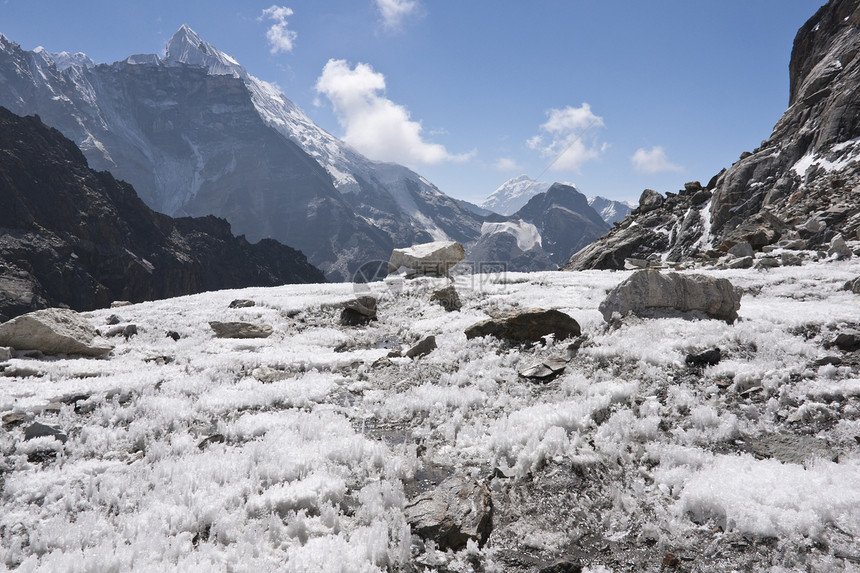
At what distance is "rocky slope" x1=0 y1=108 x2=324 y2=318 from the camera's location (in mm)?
111250

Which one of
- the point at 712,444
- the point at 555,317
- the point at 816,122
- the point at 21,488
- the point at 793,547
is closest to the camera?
the point at 793,547

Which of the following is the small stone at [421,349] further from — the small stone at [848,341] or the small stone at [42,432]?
the small stone at [848,341]

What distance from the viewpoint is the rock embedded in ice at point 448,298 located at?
1894 centimetres

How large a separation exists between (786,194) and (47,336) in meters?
49.5

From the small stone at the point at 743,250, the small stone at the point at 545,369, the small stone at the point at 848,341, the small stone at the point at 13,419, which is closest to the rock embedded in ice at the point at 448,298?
the small stone at the point at 545,369

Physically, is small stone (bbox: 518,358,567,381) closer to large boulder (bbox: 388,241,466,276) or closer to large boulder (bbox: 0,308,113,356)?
large boulder (bbox: 0,308,113,356)

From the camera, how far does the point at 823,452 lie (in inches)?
215

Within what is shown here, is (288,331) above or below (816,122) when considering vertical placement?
below

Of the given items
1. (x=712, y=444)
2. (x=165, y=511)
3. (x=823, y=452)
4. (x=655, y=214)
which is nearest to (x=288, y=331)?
(x=165, y=511)

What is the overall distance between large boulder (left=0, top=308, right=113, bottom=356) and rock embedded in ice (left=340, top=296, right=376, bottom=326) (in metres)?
8.54

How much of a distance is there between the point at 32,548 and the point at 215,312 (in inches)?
643

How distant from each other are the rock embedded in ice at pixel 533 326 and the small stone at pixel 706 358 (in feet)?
11.0

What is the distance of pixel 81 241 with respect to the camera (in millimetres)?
130250

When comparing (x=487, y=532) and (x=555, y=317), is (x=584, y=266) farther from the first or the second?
(x=487, y=532)
